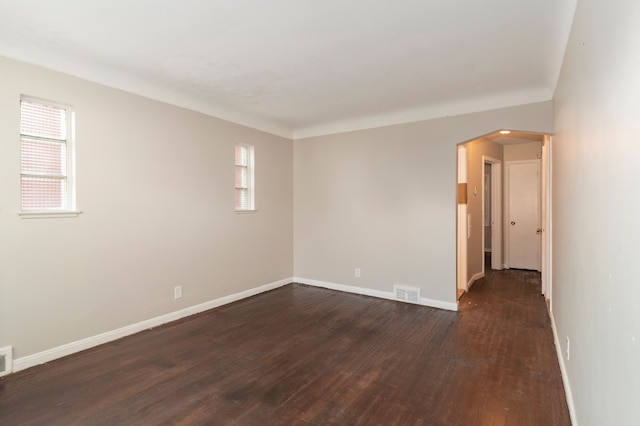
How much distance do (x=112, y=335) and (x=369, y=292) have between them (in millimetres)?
3219

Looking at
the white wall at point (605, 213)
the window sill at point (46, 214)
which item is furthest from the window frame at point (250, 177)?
the white wall at point (605, 213)

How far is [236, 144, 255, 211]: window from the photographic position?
15.6 feet

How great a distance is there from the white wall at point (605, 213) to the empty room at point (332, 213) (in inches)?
0.7

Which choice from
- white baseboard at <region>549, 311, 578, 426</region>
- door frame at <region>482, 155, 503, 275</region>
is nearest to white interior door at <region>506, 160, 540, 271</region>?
door frame at <region>482, 155, 503, 275</region>

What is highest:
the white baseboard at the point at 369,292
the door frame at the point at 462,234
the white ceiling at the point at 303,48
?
the white ceiling at the point at 303,48

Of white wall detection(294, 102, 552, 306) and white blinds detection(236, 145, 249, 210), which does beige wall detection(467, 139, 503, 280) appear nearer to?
white wall detection(294, 102, 552, 306)

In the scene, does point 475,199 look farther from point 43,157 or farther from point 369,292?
point 43,157

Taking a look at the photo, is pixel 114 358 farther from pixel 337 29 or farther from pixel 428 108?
pixel 428 108

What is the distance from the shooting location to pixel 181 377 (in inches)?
102

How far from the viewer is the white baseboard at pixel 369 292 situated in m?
4.25

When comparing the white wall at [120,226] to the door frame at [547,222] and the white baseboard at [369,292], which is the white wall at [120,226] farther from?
the door frame at [547,222]

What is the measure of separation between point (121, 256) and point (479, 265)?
558cm

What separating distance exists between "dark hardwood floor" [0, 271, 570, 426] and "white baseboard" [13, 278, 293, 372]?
0.29 ft

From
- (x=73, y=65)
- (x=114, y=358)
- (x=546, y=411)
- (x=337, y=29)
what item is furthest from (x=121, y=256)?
(x=546, y=411)
